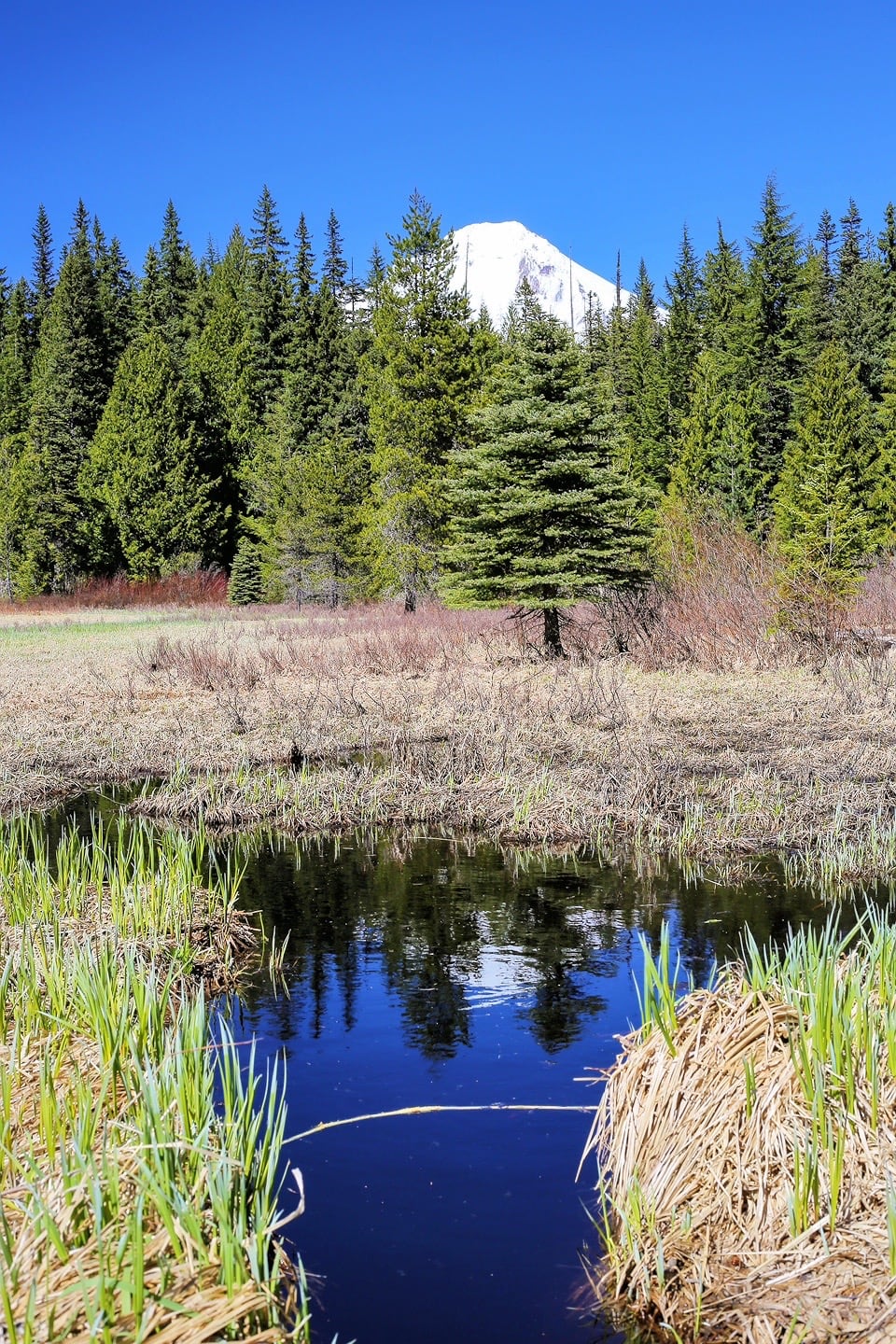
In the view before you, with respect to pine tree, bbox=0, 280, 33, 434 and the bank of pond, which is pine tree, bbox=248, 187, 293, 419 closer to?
pine tree, bbox=0, 280, 33, 434

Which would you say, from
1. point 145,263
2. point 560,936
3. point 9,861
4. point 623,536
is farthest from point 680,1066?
point 145,263

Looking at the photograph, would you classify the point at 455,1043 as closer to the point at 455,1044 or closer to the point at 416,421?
the point at 455,1044

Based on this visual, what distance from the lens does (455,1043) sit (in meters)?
5.86

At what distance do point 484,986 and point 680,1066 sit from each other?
8.94 ft

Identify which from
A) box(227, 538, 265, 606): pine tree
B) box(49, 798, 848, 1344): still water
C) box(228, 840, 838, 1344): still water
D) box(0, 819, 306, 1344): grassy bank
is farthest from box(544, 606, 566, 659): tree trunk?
box(227, 538, 265, 606): pine tree

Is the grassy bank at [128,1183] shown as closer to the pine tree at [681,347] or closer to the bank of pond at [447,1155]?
the bank of pond at [447,1155]

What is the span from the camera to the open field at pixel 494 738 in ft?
33.1

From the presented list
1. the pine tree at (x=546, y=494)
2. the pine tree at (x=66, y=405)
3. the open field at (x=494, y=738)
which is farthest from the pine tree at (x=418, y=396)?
the pine tree at (x=66, y=405)

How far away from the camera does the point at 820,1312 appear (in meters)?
3.31

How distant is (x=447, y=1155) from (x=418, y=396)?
3207 cm

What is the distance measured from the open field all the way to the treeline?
2.03 meters

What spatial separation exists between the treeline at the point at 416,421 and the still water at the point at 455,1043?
36.5ft

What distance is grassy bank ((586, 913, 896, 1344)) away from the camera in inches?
134

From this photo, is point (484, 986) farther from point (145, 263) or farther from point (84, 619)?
point (145, 263)
